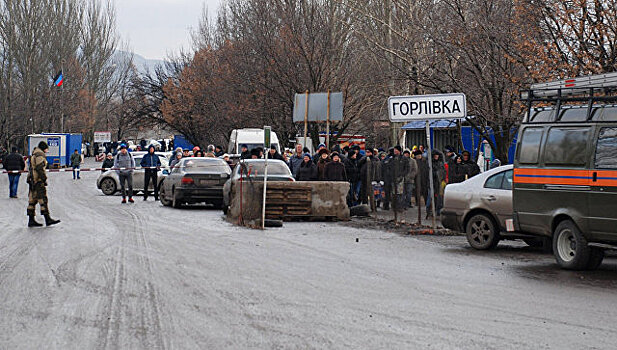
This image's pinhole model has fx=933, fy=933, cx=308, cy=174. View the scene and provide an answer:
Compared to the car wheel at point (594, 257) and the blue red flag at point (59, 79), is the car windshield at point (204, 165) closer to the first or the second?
the car wheel at point (594, 257)

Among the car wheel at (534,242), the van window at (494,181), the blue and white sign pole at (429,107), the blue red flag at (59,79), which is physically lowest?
the car wheel at (534,242)

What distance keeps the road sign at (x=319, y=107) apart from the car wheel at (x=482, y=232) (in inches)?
527

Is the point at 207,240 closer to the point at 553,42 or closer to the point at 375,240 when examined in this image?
the point at 375,240

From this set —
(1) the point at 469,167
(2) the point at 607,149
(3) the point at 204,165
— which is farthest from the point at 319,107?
(2) the point at 607,149

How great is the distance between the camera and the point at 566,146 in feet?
41.5

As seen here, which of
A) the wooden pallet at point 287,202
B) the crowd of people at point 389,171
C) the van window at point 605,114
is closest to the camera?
the van window at point 605,114

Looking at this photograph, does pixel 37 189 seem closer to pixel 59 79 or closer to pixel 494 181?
pixel 494 181

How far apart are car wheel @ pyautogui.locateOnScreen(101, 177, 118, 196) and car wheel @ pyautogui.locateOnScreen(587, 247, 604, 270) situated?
967 inches

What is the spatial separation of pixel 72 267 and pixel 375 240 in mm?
6524

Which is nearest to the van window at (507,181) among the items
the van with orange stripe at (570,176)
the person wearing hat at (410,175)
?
the van with orange stripe at (570,176)

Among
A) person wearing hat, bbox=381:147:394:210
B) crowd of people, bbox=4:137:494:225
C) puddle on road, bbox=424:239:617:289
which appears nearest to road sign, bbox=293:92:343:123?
crowd of people, bbox=4:137:494:225

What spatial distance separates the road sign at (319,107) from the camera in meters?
28.7

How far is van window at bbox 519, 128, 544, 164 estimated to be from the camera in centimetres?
1314

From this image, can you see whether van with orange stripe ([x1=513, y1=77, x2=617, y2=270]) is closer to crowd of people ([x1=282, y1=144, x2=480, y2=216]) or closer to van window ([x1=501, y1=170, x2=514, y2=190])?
van window ([x1=501, y1=170, x2=514, y2=190])
